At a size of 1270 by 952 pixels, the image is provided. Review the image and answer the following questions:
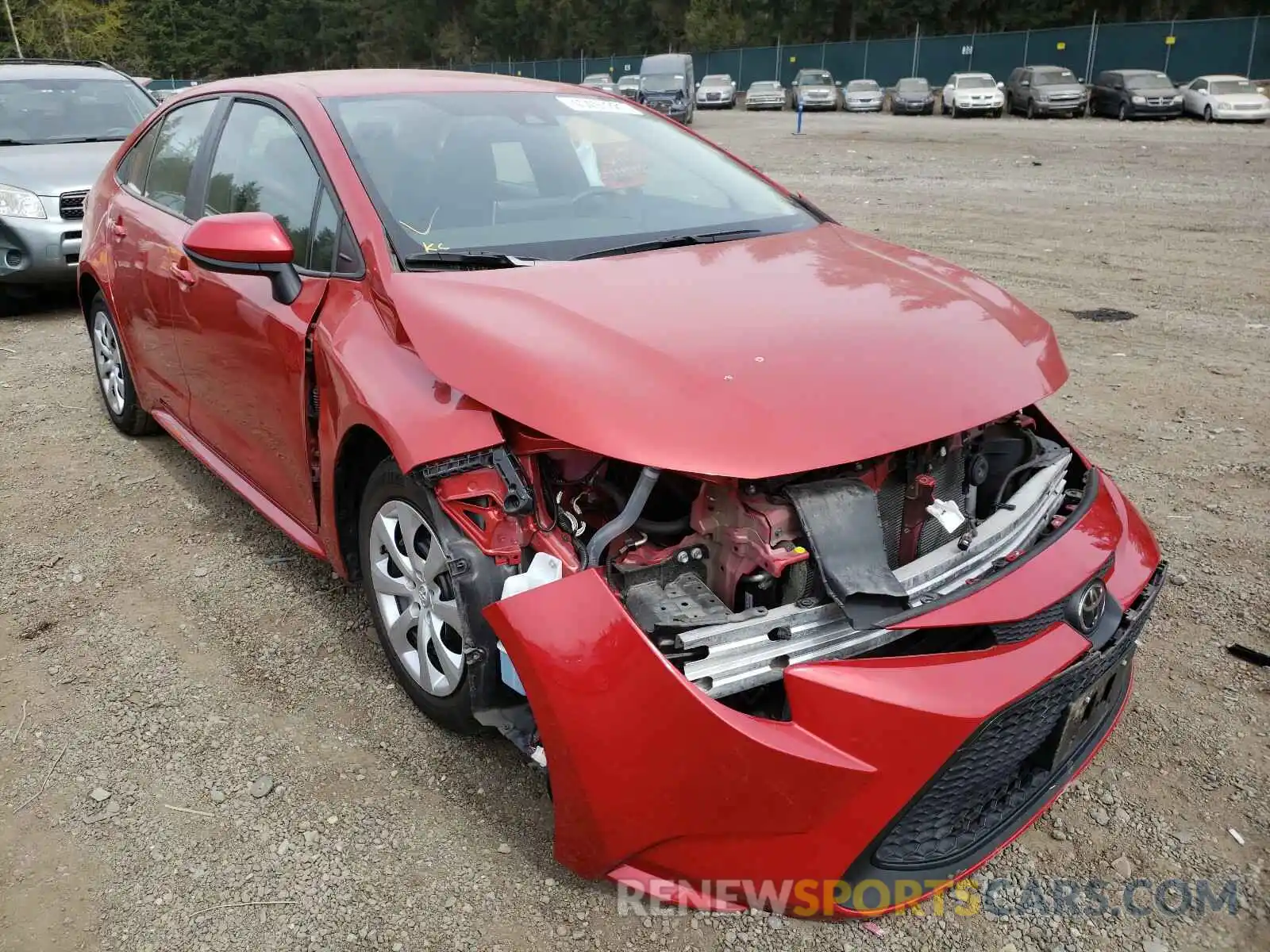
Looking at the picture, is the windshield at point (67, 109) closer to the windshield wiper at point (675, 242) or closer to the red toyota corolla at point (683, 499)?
the red toyota corolla at point (683, 499)

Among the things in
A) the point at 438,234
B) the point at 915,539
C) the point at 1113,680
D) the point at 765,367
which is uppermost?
the point at 438,234

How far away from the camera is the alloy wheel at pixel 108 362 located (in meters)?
4.71

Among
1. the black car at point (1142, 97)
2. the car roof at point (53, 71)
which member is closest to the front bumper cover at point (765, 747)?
the car roof at point (53, 71)

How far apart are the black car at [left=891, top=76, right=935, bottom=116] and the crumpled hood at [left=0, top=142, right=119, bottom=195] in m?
29.6

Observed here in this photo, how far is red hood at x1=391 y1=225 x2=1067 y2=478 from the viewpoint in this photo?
6.66ft

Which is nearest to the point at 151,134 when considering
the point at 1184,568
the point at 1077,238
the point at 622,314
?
the point at 622,314

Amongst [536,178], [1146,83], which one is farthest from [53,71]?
[1146,83]

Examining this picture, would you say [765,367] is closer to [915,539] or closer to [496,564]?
[915,539]

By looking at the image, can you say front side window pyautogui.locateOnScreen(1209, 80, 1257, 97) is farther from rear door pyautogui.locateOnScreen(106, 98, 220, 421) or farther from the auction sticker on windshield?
A: rear door pyautogui.locateOnScreen(106, 98, 220, 421)

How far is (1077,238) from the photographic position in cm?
968

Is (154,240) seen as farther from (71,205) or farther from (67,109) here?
(67,109)

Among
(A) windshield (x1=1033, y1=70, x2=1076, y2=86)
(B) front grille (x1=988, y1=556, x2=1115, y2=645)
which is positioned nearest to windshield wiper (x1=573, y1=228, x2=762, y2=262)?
(B) front grille (x1=988, y1=556, x2=1115, y2=645)

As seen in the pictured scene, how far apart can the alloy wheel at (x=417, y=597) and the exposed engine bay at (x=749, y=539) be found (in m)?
0.22

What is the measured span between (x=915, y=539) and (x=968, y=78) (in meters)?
32.5
